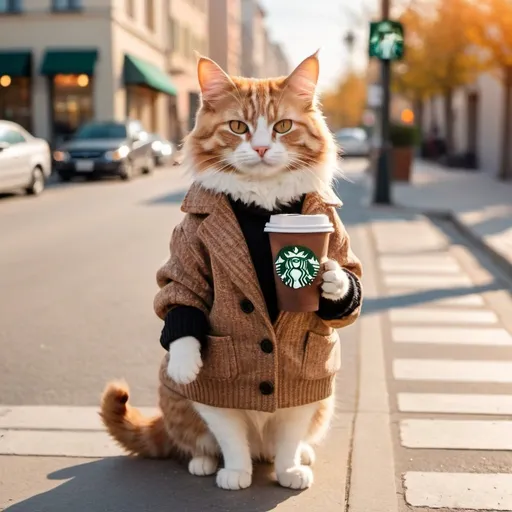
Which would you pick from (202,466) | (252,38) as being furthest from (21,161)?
(252,38)

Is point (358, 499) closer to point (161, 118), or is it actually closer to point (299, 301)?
point (299, 301)

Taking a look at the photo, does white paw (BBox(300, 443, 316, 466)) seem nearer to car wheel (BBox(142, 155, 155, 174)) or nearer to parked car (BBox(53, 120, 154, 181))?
parked car (BBox(53, 120, 154, 181))

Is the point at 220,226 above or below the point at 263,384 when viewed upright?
above

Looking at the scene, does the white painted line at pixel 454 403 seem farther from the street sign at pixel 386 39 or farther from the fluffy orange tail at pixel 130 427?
the street sign at pixel 386 39

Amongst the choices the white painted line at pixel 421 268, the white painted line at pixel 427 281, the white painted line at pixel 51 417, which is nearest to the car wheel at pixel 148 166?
the white painted line at pixel 421 268

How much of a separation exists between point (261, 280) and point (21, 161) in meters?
15.2

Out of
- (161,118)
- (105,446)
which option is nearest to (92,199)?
(105,446)

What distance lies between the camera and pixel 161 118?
145 feet

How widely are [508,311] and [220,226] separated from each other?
4.83 metres

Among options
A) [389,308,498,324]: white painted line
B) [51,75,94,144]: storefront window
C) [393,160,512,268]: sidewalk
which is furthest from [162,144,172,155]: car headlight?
[389,308,498,324]: white painted line

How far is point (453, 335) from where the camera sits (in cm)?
657

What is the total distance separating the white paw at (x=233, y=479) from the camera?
3.54 meters

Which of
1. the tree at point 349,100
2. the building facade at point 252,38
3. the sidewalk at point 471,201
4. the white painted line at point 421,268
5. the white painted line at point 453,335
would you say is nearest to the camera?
the white painted line at point 453,335

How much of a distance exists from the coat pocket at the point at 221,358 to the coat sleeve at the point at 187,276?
12 cm
